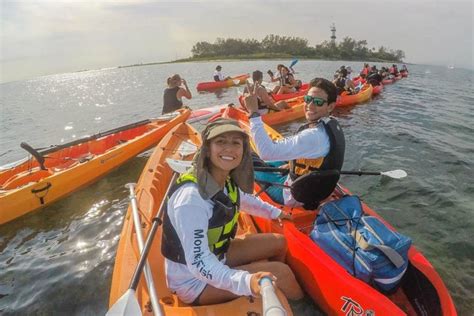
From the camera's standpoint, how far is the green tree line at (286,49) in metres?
82.4

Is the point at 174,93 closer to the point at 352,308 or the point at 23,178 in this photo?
the point at 23,178

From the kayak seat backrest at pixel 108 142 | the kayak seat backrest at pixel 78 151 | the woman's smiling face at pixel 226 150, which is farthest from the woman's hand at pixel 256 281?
the kayak seat backrest at pixel 108 142

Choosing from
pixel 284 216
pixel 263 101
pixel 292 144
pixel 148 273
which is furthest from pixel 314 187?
pixel 263 101

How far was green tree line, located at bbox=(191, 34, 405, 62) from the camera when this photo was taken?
82.4m

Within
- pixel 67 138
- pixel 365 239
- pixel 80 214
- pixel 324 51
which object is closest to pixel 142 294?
pixel 365 239

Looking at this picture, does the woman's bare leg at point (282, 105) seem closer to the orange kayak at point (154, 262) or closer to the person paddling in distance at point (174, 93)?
the person paddling in distance at point (174, 93)

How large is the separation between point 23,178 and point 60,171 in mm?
692

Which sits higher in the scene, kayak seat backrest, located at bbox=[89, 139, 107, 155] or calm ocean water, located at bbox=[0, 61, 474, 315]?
kayak seat backrest, located at bbox=[89, 139, 107, 155]

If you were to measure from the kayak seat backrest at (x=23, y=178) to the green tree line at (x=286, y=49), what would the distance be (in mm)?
79119

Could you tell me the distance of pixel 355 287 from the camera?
2895 mm

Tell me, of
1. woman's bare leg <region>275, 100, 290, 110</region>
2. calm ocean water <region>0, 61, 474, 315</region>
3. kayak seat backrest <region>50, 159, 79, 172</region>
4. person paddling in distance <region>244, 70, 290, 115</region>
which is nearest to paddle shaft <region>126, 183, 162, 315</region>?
calm ocean water <region>0, 61, 474, 315</region>

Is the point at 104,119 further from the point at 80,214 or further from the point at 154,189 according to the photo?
the point at 154,189

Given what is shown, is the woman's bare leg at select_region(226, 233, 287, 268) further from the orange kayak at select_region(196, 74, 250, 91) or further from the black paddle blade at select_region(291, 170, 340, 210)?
the orange kayak at select_region(196, 74, 250, 91)

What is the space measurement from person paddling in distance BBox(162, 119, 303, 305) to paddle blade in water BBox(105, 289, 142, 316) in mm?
316
